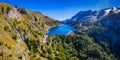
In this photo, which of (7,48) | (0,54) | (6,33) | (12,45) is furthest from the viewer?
(6,33)

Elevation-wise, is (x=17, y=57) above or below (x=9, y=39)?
below

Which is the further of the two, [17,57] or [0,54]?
[17,57]

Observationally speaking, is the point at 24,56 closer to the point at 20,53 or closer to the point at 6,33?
the point at 20,53

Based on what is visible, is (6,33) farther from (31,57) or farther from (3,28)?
(31,57)

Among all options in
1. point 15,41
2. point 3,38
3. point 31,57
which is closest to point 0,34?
point 3,38

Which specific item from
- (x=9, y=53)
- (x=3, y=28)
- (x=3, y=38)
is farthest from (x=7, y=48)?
(x=3, y=28)

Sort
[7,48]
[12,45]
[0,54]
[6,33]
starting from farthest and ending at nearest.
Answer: [6,33]
[12,45]
[7,48]
[0,54]

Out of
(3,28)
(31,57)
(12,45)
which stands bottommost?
(31,57)

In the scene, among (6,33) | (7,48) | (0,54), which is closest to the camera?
(0,54)

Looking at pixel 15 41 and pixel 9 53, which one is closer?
pixel 9 53
